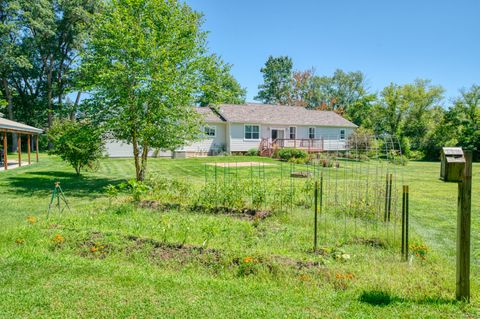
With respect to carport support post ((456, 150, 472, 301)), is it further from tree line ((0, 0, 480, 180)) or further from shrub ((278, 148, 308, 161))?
shrub ((278, 148, 308, 161))

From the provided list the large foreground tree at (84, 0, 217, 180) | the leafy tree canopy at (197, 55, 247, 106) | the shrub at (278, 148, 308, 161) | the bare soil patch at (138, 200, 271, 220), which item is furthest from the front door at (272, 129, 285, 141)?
the bare soil patch at (138, 200, 271, 220)

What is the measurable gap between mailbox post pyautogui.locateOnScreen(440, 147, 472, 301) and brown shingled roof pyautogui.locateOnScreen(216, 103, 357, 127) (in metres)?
22.3

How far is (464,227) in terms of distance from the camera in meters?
2.98

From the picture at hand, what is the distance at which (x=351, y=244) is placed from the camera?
16.0ft

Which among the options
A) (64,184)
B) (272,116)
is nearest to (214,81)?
(64,184)

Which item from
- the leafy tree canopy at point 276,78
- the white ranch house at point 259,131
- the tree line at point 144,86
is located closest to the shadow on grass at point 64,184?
the tree line at point 144,86

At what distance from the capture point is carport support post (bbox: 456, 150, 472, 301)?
2947mm

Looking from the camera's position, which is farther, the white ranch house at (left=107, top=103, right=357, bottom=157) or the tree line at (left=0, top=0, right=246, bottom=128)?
the tree line at (left=0, top=0, right=246, bottom=128)

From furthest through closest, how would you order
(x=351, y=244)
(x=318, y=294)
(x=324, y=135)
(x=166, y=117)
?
(x=324, y=135) → (x=166, y=117) → (x=351, y=244) → (x=318, y=294)

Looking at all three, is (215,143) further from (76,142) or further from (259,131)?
(76,142)

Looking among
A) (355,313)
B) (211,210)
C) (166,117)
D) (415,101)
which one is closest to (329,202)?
(211,210)

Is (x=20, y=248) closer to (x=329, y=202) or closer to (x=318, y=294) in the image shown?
(x=318, y=294)

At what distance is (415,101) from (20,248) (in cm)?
3518

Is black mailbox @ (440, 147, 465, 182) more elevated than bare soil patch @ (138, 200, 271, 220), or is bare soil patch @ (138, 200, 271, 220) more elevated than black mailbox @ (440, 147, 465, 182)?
black mailbox @ (440, 147, 465, 182)
